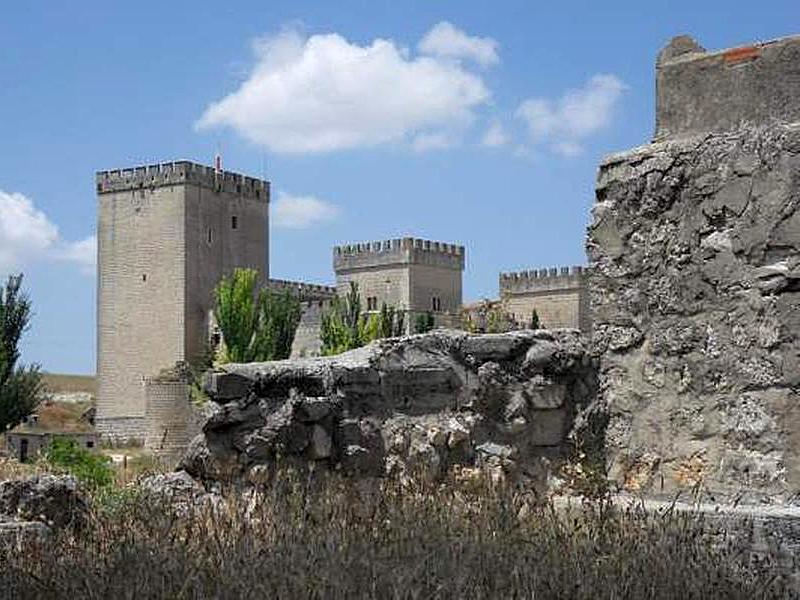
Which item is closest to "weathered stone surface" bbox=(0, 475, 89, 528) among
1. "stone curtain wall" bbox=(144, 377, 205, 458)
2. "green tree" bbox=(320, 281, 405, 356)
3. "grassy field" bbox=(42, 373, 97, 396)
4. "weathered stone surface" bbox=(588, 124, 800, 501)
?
"weathered stone surface" bbox=(588, 124, 800, 501)

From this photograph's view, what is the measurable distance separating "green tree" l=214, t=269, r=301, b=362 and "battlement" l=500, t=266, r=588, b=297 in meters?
11.3

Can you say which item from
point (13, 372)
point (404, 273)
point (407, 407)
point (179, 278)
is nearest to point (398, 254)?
point (404, 273)

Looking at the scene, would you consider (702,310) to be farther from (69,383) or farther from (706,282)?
(69,383)

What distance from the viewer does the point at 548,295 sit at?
52.0m

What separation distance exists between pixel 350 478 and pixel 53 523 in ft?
3.92


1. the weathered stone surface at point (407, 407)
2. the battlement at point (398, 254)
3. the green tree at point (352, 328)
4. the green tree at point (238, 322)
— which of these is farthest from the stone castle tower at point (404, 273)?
the weathered stone surface at point (407, 407)

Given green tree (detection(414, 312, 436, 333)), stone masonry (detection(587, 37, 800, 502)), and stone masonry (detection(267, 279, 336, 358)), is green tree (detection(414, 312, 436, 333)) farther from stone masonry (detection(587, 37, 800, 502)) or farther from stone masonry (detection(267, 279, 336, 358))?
stone masonry (detection(587, 37, 800, 502))

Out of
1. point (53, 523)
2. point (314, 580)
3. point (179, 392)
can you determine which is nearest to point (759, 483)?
point (314, 580)

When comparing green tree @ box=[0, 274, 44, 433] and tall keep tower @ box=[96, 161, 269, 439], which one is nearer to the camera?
green tree @ box=[0, 274, 44, 433]

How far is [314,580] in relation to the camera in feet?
11.4

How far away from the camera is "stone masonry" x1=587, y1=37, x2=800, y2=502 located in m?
4.78

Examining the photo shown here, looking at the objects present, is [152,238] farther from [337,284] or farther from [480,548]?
[480,548]

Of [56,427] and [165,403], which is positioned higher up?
[165,403]

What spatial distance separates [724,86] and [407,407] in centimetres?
195
